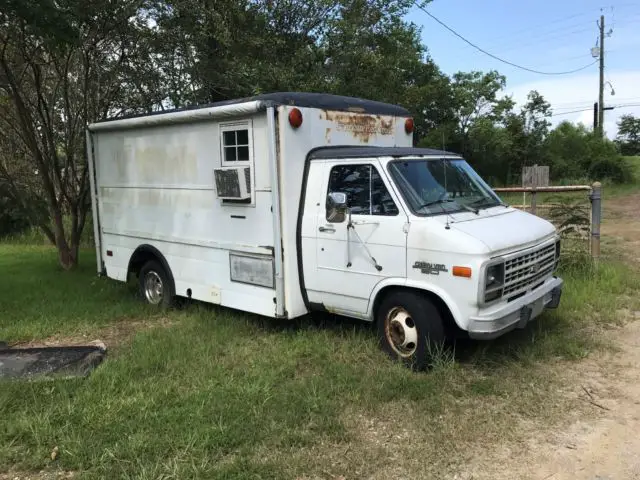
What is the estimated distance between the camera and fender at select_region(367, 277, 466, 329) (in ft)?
15.5

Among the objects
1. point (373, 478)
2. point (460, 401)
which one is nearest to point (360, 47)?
point (460, 401)

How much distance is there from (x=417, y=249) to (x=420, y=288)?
0.35 meters

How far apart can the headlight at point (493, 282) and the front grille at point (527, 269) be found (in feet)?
0.23

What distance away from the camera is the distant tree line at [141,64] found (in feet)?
30.0

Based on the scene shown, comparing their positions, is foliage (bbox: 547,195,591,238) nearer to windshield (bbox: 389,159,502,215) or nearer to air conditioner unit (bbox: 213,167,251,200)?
windshield (bbox: 389,159,502,215)

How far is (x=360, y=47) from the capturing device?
1288 cm

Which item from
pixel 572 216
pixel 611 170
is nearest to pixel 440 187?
pixel 572 216

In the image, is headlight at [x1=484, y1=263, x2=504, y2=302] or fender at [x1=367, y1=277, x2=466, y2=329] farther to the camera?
fender at [x1=367, y1=277, x2=466, y2=329]

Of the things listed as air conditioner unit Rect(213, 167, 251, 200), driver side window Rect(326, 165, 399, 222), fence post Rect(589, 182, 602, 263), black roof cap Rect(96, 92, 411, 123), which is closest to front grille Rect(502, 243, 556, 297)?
driver side window Rect(326, 165, 399, 222)

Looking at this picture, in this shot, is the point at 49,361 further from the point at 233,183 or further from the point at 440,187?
the point at 440,187

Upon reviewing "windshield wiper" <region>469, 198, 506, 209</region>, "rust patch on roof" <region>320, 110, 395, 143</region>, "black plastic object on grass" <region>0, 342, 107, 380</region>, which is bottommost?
"black plastic object on grass" <region>0, 342, 107, 380</region>

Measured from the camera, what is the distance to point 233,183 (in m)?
6.07

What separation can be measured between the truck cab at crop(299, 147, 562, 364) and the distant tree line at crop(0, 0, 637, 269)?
161 inches

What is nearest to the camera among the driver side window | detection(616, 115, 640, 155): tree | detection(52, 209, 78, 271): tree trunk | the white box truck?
the white box truck
